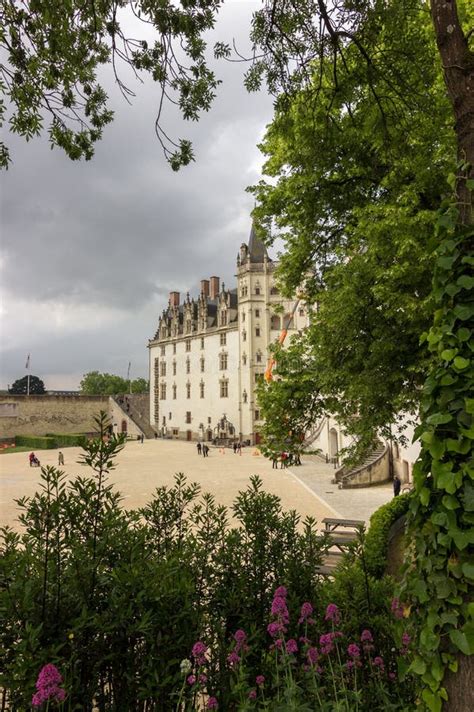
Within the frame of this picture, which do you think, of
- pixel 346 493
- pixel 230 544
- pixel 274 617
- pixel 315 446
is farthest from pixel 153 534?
pixel 315 446

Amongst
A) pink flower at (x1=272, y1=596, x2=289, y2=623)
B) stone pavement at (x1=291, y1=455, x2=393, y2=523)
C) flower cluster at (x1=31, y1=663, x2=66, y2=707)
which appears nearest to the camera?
flower cluster at (x1=31, y1=663, x2=66, y2=707)

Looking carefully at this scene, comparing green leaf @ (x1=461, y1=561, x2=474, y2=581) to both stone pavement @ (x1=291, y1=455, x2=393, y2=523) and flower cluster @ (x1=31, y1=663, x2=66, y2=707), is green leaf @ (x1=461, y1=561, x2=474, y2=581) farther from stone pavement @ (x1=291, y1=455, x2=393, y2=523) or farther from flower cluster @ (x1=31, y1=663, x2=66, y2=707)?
stone pavement @ (x1=291, y1=455, x2=393, y2=523)

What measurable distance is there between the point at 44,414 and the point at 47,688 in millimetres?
63443

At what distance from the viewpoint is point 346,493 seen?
22312 millimetres

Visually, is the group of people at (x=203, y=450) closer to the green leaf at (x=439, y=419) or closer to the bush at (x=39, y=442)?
the bush at (x=39, y=442)

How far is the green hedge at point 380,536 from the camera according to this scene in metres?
7.88

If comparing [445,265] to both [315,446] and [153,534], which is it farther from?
[315,446]

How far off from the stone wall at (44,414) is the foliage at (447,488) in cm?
5679

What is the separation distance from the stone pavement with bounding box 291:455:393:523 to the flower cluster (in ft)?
50.4

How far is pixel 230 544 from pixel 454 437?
8.90 ft

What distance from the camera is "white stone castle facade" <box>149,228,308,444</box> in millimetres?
56500

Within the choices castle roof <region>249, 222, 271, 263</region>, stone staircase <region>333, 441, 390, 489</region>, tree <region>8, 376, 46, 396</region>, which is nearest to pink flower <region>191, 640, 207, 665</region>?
stone staircase <region>333, 441, 390, 489</region>

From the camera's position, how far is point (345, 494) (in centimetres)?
2200

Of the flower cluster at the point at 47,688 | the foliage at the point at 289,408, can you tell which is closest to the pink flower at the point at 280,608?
the flower cluster at the point at 47,688
